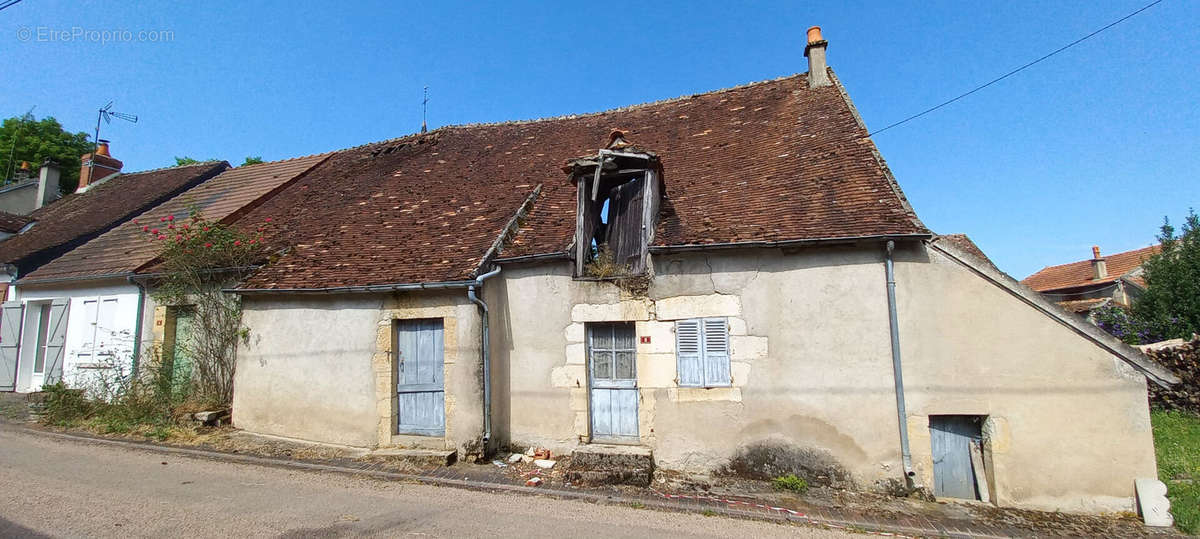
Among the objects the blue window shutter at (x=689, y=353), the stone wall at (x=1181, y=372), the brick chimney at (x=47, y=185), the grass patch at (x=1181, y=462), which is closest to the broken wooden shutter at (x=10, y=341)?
the brick chimney at (x=47, y=185)

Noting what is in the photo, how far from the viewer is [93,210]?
14.3 metres

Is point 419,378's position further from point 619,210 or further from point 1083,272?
point 1083,272

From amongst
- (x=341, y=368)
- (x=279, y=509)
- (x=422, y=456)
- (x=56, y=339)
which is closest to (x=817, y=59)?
(x=422, y=456)

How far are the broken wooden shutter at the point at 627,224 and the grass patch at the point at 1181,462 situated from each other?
625 centimetres

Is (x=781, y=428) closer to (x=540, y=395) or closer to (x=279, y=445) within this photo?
(x=540, y=395)

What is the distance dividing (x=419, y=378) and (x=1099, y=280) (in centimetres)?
2828

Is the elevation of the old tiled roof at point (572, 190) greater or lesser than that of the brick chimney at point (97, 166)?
lesser

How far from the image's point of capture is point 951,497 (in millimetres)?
6113

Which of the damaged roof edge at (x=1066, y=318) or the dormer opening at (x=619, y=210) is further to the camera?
the dormer opening at (x=619, y=210)

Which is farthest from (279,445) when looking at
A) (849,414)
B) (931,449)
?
(931,449)

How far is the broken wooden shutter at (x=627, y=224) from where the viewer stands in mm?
7326

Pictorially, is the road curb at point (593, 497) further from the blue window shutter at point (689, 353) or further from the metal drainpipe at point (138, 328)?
the metal drainpipe at point (138, 328)

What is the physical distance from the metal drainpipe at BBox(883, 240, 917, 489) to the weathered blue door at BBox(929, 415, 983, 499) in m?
0.42

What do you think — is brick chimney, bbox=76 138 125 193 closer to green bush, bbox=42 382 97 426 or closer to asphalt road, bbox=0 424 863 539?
green bush, bbox=42 382 97 426
